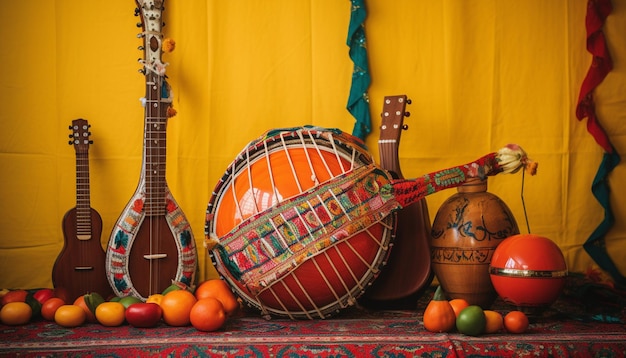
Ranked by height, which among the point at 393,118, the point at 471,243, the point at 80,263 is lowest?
the point at 80,263

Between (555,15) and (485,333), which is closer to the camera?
(485,333)

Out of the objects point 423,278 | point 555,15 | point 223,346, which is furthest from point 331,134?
point 555,15

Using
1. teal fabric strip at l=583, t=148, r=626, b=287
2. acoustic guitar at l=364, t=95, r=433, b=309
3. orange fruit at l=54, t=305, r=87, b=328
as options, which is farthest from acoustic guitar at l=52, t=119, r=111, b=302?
teal fabric strip at l=583, t=148, r=626, b=287

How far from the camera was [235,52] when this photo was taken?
2.65m

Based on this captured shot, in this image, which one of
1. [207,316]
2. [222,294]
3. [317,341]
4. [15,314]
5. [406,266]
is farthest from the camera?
[406,266]

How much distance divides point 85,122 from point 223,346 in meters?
1.24

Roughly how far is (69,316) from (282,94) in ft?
4.13

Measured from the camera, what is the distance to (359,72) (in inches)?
103

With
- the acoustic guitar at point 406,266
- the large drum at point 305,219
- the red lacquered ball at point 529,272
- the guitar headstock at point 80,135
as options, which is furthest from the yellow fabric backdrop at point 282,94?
the red lacquered ball at point 529,272

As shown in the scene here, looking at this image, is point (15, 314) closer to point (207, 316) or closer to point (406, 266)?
point (207, 316)

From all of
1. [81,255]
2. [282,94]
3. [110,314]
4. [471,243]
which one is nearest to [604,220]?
[471,243]

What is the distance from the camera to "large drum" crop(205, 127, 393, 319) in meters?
1.91

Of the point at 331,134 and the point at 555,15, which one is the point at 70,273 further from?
the point at 555,15

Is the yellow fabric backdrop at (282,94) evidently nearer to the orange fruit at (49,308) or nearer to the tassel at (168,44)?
the tassel at (168,44)
